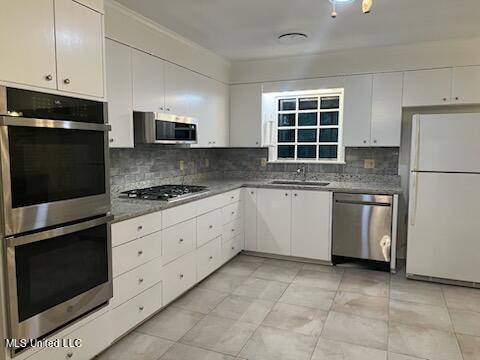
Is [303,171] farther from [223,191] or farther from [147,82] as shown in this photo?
[147,82]

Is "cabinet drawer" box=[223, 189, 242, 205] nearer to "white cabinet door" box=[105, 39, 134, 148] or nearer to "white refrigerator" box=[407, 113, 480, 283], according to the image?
"white cabinet door" box=[105, 39, 134, 148]

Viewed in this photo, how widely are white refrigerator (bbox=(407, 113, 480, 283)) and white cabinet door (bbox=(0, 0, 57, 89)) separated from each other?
10.1 ft

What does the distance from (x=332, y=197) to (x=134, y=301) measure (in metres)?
2.33

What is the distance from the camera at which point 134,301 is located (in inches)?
95.7

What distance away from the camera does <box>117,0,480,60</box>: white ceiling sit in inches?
102

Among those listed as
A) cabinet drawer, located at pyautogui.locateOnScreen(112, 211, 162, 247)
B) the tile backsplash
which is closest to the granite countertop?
cabinet drawer, located at pyautogui.locateOnScreen(112, 211, 162, 247)

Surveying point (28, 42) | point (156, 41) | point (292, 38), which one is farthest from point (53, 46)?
point (292, 38)

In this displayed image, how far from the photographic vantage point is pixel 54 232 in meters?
1.74

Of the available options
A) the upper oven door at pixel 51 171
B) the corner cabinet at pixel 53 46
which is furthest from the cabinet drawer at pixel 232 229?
the corner cabinet at pixel 53 46

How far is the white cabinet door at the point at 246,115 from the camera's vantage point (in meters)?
4.37

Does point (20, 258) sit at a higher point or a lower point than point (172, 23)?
lower

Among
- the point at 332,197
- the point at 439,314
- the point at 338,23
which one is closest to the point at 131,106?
the point at 338,23

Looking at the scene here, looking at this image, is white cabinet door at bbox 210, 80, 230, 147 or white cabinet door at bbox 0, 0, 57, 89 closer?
white cabinet door at bbox 0, 0, 57, 89

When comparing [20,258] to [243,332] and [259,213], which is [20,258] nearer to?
[243,332]
